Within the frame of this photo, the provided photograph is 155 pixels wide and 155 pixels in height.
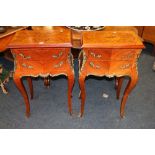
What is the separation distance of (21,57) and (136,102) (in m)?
1.39

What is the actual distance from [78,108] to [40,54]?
34.1 inches

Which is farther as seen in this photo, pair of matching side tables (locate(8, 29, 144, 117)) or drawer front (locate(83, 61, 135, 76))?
drawer front (locate(83, 61, 135, 76))

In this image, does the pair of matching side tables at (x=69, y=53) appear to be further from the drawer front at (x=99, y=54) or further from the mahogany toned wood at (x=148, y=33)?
the mahogany toned wood at (x=148, y=33)

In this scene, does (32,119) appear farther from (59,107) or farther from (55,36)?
(55,36)

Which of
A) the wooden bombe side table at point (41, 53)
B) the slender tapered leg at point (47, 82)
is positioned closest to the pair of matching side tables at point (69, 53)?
the wooden bombe side table at point (41, 53)

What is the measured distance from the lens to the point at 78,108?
2115 mm

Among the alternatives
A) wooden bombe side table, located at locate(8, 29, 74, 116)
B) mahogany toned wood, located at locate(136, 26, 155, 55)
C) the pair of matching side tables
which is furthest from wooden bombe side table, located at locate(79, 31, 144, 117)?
mahogany toned wood, located at locate(136, 26, 155, 55)

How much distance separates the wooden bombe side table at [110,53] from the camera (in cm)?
145

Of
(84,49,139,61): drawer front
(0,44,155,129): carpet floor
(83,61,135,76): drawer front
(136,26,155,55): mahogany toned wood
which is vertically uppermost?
(84,49,139,61): drawer front

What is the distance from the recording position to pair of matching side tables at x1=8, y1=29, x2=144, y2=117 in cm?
145

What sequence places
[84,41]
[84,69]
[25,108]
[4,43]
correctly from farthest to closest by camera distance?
[25,108] → [4,43] → [84,69] → [84,41]

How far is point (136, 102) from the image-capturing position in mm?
2189

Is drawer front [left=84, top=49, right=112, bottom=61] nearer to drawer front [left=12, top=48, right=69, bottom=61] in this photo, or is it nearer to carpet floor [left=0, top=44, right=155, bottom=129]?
drawer front [left=12, top=48, right=69, bottom=61]

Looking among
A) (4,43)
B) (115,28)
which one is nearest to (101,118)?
(115,28)
